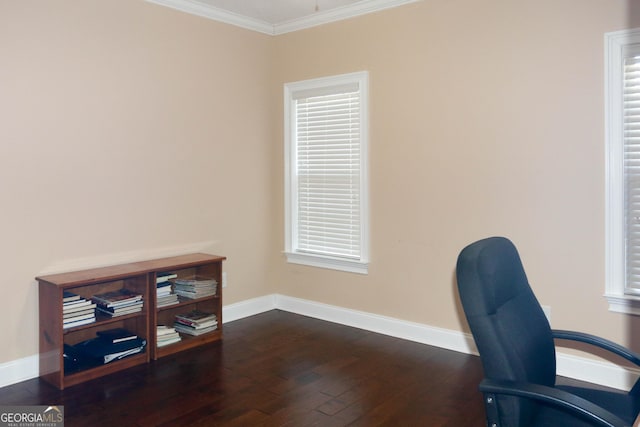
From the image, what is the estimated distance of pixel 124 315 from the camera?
3.40m

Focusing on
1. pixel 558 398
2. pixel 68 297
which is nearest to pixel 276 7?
pixel 68 297

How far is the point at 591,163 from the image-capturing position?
10.1ft

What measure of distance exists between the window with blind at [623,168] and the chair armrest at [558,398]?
172 centimetres

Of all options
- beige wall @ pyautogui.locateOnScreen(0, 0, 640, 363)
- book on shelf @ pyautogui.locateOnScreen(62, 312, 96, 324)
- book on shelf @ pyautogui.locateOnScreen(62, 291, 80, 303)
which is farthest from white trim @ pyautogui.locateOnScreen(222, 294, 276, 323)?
book on shelf @ pyautogui.locateOnScreen(62, 291, 80, 303)

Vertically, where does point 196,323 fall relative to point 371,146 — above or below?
below

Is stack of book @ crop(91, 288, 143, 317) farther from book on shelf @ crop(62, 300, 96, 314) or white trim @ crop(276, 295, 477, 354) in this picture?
white trim @ crop(276, 295, 477, 354)

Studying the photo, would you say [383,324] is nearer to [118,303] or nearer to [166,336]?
[166,336]

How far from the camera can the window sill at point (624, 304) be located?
9.67ft

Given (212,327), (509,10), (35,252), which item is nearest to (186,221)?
(212,327)

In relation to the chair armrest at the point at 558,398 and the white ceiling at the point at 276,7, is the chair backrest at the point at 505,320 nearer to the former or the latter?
the chair armrest at the point at 558,398

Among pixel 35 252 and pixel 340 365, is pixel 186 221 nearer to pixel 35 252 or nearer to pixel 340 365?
pixel 35 252

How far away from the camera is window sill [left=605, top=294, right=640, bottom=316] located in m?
2.95

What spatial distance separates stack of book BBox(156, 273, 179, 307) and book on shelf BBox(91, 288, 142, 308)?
0.18 metres

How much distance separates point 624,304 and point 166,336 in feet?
10.0
